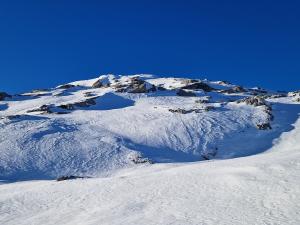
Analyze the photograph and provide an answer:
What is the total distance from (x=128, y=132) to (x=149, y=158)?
8.52m

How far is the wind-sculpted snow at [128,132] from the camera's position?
A: 42.5m

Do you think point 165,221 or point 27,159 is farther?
point 27,159

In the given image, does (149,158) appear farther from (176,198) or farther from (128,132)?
(176,198)

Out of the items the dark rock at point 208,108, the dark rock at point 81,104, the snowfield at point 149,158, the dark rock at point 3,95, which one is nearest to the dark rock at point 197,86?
the snowfield at point 149,158

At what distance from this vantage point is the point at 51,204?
84.3 ft

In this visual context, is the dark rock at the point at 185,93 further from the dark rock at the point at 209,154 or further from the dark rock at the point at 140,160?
the dark rock at the point at 140,160

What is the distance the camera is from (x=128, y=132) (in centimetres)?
5125

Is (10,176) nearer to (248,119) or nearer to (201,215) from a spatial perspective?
(201,215)

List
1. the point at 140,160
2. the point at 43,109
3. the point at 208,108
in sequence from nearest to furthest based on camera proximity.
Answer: the point at 140,160
the point at 208,108
the point at 43,109

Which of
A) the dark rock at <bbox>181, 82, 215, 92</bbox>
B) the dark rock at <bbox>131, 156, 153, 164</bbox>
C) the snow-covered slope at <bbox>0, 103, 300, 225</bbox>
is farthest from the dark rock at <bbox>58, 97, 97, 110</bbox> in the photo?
the snow-covered slope at <bbox>0, 103, 300, 225</bbox>

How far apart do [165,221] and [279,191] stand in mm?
5887

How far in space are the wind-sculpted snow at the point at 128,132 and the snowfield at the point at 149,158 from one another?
13 cm

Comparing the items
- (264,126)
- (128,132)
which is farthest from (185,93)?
(128,132)

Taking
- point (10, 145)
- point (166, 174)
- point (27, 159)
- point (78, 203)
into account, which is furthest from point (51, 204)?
point (10, 145)
